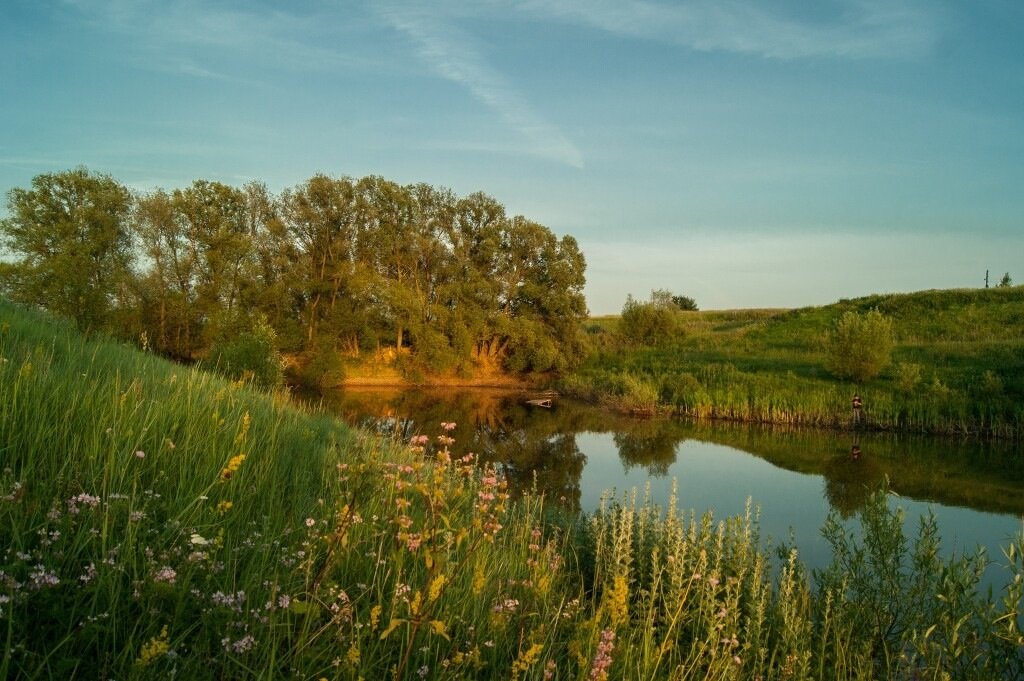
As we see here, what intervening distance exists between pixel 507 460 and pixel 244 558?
50.9ft

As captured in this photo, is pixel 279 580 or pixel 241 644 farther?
pixel 279 580

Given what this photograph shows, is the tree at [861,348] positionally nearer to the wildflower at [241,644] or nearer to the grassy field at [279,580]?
the grassy field at [279,580]

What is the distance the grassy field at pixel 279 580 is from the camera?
229cm

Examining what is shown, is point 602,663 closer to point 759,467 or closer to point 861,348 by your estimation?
point 759,467

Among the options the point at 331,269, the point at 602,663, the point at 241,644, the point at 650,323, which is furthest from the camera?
the point at 650,323

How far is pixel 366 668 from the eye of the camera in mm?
2498

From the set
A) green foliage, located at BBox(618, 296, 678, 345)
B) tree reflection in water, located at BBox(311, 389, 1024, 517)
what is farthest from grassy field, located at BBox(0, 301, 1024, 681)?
green foliage, located at BBox(618, 296, 678, 345)

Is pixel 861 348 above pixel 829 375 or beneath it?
above

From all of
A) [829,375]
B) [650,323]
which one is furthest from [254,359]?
[650,323]

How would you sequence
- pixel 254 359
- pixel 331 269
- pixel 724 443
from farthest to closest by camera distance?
pixel 331 269 < pixel 724 443 < pixel 254 359

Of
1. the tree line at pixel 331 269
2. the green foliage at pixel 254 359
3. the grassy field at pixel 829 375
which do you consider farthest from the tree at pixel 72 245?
the grassy field at pixel 829 375

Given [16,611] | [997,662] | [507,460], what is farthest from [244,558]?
[507,460]

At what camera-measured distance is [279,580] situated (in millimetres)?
3096

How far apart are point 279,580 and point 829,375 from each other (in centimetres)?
2972
